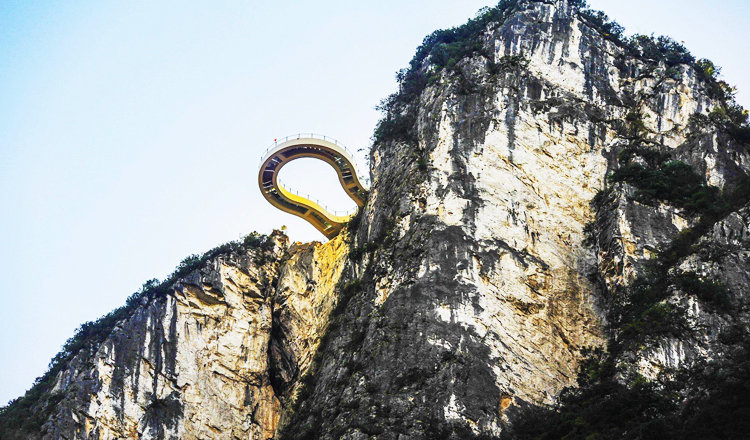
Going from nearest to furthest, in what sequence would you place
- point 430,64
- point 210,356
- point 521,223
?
point 521,223 → point 210,356 → point 430,64

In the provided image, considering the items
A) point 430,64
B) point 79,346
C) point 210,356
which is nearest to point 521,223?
point 430,64

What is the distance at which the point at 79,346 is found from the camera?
167 ft

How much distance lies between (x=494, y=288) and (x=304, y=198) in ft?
57.9

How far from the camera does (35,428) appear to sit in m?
46.1

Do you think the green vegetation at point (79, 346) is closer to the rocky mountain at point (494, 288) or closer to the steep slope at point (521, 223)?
the rocky mountain at point (494, 288)

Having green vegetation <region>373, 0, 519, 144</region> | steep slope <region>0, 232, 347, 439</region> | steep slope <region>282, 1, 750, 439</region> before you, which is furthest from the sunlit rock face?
green vegetation <region>373, 0, 519, 144</region>

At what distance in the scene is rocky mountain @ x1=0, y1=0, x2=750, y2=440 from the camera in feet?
122

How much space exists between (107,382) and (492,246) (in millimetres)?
22269

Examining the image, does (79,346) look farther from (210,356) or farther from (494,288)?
(494,288)

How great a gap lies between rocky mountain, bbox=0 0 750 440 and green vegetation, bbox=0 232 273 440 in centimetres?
17

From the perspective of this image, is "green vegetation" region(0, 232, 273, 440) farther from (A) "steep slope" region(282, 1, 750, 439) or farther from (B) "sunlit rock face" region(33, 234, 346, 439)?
(A) "steep slope" region(282, 1, 750, 439)

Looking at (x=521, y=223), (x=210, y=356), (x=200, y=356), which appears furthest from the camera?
(x=210, y=356)

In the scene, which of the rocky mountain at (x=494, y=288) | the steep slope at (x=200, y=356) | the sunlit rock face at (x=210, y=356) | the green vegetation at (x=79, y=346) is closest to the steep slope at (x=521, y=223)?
the rocky mountain at (x=494, y=288)

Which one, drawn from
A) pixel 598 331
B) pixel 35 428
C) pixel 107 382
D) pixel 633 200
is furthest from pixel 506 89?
pixel 35 428
